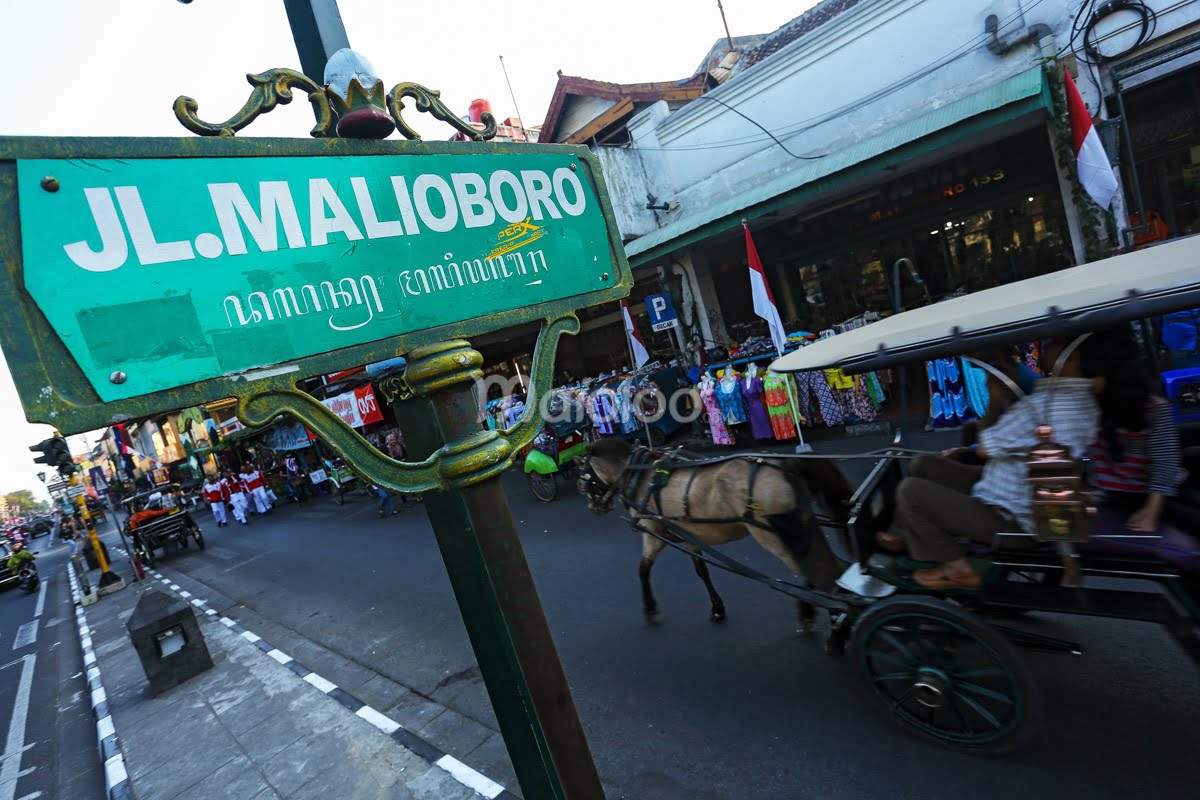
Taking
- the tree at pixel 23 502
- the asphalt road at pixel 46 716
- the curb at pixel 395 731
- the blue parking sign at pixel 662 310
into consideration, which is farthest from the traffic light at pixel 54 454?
the tree at pixel 23 502

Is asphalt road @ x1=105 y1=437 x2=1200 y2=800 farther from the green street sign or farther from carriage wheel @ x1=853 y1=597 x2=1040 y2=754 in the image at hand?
the green street sign

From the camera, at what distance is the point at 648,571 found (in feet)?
17.3

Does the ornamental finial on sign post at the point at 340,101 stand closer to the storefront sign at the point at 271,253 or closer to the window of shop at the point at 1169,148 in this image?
A: the storefront sign at the point at 271,253

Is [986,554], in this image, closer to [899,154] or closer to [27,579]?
[899,154]

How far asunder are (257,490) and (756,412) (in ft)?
61.8

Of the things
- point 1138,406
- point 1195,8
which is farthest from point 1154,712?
point 1195,8

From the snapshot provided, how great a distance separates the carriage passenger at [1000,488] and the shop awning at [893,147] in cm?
594

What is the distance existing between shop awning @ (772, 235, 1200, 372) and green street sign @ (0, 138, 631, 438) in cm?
228

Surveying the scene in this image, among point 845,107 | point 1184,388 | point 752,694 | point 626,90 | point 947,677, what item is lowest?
point 752,694

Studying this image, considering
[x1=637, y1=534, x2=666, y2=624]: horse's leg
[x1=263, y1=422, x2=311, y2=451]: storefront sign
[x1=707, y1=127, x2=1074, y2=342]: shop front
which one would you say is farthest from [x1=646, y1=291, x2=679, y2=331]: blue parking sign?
[x1=263, y1=422, x2=311, y2=451]: storefront sign

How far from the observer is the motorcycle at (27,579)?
18438mm

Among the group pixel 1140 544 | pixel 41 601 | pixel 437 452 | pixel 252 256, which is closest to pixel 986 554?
pixel 1140 544

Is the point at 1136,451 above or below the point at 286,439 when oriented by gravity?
below

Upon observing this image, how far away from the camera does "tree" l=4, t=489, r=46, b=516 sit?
114613 mm
